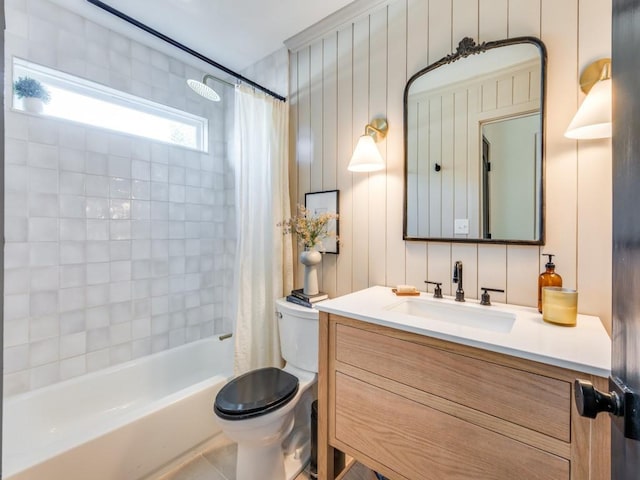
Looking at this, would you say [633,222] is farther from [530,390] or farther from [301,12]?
[301,12]

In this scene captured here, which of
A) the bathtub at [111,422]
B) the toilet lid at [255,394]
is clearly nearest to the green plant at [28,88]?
the bathtub at [111,422]

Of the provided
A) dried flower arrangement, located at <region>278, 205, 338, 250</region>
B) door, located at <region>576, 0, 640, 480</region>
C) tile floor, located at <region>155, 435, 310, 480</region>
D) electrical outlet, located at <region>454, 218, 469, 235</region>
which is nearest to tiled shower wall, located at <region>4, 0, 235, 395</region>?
tile floor, located at <region>155, 435, 310, 480</region>

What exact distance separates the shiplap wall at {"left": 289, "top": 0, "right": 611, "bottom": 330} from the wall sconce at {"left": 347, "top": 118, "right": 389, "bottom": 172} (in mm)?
51

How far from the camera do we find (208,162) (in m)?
2.39

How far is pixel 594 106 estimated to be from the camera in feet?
3.25

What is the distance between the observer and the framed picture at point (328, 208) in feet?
5.91

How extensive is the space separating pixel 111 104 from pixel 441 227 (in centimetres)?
221

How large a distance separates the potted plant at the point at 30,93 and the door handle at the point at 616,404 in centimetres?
250

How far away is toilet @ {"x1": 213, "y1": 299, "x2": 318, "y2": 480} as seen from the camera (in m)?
1.25

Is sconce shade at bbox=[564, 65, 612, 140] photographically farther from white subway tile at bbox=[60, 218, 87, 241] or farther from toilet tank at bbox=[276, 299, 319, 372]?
white subway tile at bbox=[60, 218, 87, 241]

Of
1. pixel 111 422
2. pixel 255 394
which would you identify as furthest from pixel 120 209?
pixel 255 394

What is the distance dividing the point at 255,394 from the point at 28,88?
2.02 meters

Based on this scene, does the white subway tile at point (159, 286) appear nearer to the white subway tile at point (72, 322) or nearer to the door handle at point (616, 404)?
the white subway tile at point (72, 322)

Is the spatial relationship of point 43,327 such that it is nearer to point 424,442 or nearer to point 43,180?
point 43,180
